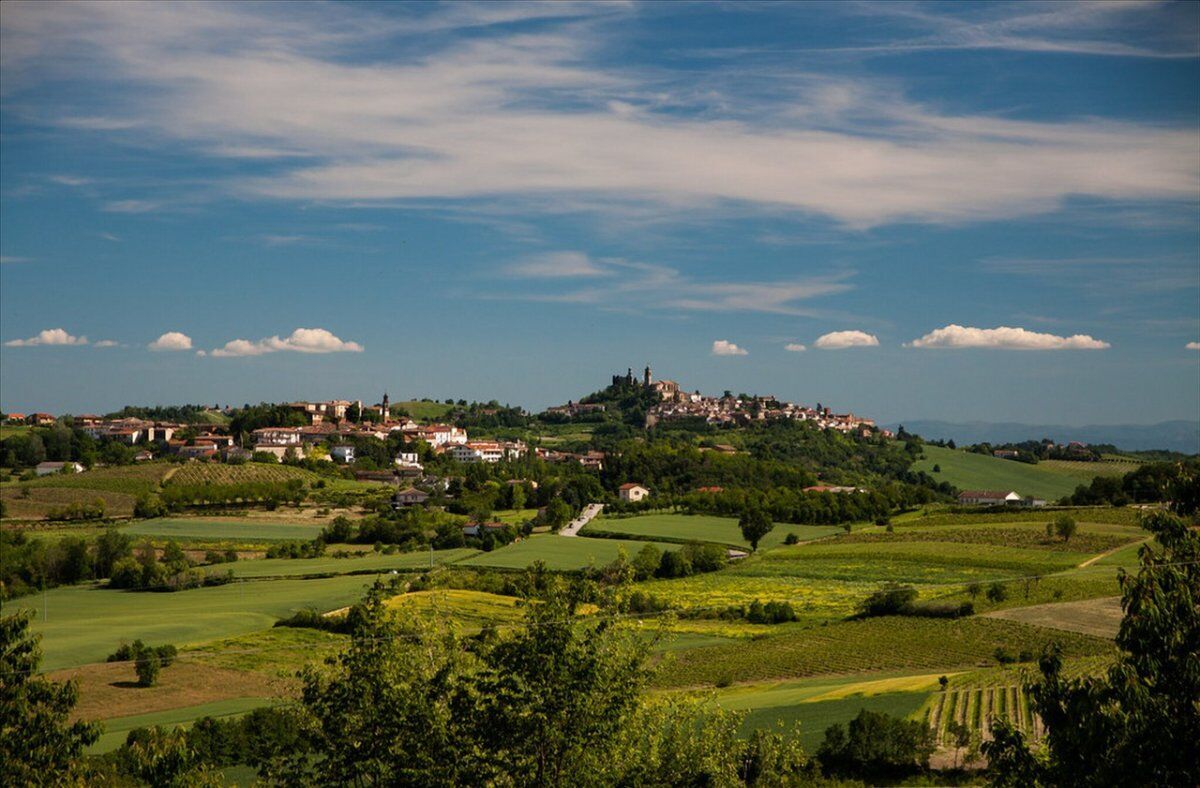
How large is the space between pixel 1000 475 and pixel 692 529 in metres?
43.6

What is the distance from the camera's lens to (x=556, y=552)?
182ft

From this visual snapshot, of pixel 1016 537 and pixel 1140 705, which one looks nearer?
pixel 1140 705

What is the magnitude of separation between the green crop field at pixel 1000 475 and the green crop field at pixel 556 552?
38621 millimetres

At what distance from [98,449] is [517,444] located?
151ft

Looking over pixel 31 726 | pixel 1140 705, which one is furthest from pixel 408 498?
pixel 1140 705

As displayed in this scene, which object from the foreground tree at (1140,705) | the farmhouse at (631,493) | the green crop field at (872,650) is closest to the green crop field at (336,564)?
the green crop field at (872,650)

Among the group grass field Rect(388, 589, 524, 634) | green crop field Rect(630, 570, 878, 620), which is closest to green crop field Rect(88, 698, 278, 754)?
grass field Rect(388, 589, 524, 634)

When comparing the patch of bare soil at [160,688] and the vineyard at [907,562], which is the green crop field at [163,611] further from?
the vineyard at [907,562]

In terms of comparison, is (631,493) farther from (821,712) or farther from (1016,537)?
(821,712)

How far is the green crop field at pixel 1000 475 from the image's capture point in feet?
285

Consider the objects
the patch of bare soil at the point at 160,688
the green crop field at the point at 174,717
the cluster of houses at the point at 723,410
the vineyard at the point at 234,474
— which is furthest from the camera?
the cluster of houses at the point at 723,410

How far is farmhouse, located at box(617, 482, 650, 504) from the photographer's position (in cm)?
8419

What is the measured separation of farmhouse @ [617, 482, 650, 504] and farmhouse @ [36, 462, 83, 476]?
4246cm

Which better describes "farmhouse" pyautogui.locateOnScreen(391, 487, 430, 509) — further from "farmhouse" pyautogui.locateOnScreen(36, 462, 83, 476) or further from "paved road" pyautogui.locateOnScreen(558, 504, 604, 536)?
"farmhouse" pyautogui.locateOnScreen(36, 462, 83, 476)
